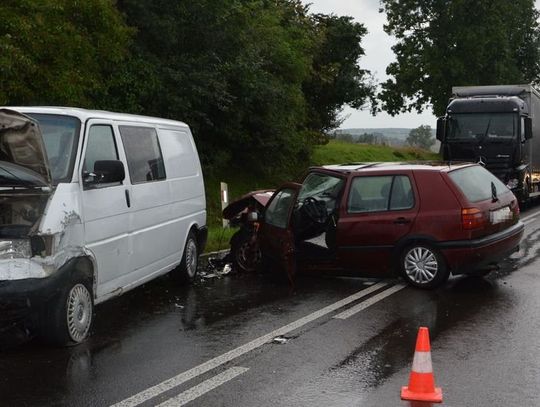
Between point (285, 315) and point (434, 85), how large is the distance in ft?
134

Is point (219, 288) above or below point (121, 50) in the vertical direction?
below

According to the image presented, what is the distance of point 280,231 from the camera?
949 cm

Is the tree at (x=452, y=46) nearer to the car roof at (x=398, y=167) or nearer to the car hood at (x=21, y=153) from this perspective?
the car roof at (x=398, y=167)

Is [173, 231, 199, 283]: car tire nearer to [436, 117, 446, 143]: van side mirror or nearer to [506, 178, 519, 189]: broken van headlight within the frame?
[436, 117, 446, 143]: van side mirror

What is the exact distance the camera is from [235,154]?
80.0ft

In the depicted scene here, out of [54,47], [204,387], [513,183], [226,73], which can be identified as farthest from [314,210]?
[513,183]

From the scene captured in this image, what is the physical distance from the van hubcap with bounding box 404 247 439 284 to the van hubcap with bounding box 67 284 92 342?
410 centimetres

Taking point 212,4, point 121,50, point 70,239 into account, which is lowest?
point 70,239

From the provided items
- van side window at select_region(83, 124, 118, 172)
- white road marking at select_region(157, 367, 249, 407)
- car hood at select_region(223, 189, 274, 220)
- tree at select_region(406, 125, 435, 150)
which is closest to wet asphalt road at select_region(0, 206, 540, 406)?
white road marking at select_region(157, 367, 249, 407)

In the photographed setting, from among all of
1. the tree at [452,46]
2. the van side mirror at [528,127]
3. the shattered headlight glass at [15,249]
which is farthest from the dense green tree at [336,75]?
the shattered headlight glass at [15,249]

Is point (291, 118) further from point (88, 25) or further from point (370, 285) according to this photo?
point (370, 285)

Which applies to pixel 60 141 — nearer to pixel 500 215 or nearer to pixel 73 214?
pixel 73 214

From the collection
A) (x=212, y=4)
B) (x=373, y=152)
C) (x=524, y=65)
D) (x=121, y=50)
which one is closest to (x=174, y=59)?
(x=212, y=4)

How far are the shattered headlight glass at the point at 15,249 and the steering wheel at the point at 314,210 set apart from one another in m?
4.73
